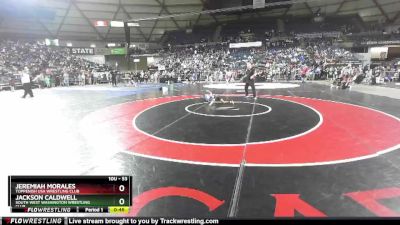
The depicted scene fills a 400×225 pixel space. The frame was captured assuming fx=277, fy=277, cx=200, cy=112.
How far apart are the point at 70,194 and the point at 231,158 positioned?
2345 millimetres

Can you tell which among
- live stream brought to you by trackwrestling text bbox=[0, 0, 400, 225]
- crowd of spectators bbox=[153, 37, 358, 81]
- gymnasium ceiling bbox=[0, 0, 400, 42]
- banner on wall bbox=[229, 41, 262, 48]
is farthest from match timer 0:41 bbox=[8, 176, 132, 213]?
banner on wall bbox=[229, 41, 262, 48]

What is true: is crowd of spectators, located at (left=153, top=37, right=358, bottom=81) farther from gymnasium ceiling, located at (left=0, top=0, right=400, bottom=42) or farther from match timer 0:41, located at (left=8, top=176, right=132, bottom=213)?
match timer 0:41, located at (left=8, top=176, right=132, bottom=213)

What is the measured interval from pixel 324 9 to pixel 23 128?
36.4 m

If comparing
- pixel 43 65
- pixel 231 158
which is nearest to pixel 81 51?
pixel 43 65

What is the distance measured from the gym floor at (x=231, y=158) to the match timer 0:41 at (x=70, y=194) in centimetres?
24

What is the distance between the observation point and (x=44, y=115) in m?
8.54

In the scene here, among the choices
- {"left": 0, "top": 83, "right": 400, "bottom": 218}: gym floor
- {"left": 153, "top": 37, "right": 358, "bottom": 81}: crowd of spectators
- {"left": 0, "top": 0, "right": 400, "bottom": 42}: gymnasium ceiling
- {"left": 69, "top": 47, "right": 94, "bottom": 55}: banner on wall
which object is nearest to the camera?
{"left": 0, "top": 83, "right": 400, "bottom": 218}: gym floor

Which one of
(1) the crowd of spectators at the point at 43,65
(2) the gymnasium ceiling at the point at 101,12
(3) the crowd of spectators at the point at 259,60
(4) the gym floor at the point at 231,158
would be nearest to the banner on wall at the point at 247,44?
(3) the crowd of spectators at the point at 259,60

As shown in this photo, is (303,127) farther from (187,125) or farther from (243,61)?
(243,61)

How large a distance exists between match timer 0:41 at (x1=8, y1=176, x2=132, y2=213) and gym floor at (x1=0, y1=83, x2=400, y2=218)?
9.3 inches

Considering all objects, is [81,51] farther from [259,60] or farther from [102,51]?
[259,60]

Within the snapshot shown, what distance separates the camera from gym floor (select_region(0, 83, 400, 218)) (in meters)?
2.89

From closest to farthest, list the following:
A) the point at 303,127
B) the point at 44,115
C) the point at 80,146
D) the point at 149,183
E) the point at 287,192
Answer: the point at 287,192
the point at 149,183
the point at 80,146
the point at 303,127
the point at 44,115

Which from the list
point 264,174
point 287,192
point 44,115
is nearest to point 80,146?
point 264,174
